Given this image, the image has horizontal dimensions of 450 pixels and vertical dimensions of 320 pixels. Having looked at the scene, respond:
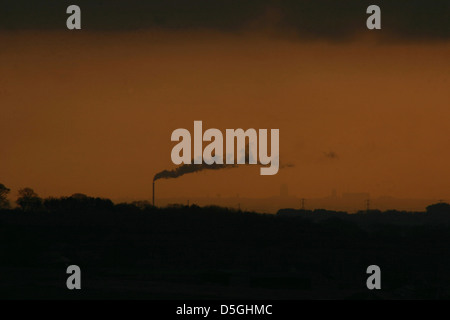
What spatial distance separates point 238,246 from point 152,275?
857 inches

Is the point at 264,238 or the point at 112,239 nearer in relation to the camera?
the point at 112,239

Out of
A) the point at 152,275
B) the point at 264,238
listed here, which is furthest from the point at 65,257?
the point at 264,238

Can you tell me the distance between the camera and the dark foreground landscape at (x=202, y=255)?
47.6 meters

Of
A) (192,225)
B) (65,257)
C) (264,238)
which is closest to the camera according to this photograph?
(65,257)

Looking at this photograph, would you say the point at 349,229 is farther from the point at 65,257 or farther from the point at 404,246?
the point at 65,257

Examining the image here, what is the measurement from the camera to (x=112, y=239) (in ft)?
247

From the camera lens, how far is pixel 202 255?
6844 centimetres

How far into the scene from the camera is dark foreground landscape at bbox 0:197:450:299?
Result: 47.6 metres
